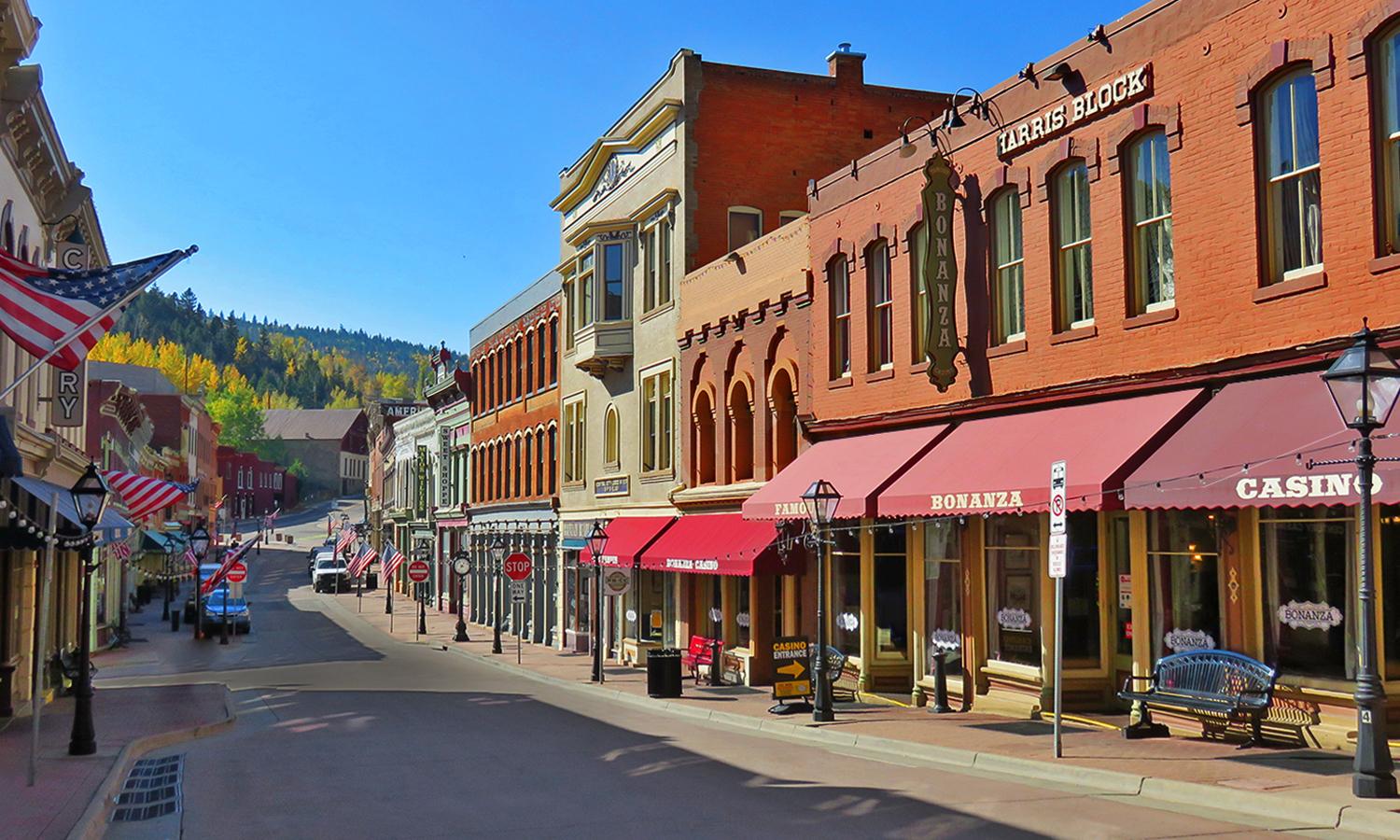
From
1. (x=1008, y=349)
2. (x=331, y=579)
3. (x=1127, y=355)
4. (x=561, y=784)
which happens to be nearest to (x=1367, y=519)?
(x=1127, y=355)

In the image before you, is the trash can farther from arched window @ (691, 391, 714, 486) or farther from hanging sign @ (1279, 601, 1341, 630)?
hanging sign @ (1279, 601, 1341, 630)

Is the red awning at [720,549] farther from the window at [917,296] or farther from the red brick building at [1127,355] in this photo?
the window at [917,296]

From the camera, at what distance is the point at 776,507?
2369 centimetres

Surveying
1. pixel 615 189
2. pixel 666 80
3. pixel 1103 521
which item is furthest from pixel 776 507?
pixel 615 189

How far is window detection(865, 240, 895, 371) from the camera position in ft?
76.4

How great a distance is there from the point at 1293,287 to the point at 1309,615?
3.65m

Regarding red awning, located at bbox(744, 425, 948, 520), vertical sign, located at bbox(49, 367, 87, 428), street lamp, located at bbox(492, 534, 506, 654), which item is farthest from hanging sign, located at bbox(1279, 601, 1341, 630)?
street lamp, located at bbox(492, 534, 506, 654)

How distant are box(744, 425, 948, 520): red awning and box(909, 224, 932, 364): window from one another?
4.46 ft

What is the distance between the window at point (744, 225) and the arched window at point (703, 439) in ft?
14.1

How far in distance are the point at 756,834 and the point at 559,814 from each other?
2.12 metres

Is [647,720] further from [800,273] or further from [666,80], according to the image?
[666,80]

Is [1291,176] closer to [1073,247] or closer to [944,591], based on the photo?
[1073,247]

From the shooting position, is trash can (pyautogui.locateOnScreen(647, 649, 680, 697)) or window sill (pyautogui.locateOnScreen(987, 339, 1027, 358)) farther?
trash can (pyautogui.locateOnScreen(647, 649, 680, 697))

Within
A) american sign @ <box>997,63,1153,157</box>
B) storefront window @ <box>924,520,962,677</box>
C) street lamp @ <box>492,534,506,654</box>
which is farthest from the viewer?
street lamp @ <box>492,534,506,654</box>
